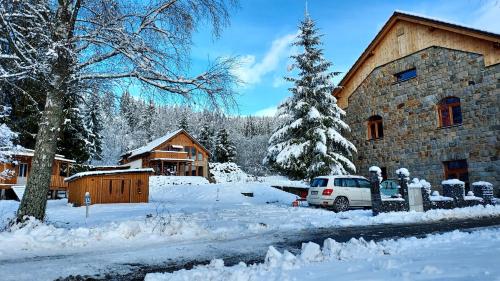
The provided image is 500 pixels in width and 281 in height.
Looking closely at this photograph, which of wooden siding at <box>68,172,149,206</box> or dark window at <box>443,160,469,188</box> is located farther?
wooden siding at <box>68,172,149,206</box>

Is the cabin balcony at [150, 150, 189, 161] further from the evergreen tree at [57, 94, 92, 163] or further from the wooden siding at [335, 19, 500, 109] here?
the wooden siding at [335, 19, 500, 109]

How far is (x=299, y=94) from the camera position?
24.9 meters

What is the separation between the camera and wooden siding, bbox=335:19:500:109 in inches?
764

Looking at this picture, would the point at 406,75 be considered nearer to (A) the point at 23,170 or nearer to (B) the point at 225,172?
(A) the point at 23,170

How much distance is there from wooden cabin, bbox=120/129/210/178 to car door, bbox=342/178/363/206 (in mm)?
35572

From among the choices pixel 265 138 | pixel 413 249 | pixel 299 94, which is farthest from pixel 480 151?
pixel 265 138

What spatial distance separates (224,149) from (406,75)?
38.6m

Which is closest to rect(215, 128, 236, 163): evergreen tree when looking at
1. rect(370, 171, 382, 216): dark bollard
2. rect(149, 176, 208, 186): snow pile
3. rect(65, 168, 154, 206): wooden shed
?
rect(149, 176, 208, 186): snow pile

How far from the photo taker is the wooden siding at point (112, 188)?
21.3 meters

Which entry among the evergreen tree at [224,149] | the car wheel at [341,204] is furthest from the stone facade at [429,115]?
the evergreen tree at [224,149]

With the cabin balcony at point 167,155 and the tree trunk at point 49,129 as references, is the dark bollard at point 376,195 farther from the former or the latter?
the cabin balcony at point 167,155

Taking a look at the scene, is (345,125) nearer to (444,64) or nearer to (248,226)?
(444,64)

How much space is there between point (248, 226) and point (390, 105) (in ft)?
54.4

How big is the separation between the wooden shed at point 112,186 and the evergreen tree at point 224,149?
35955mm
